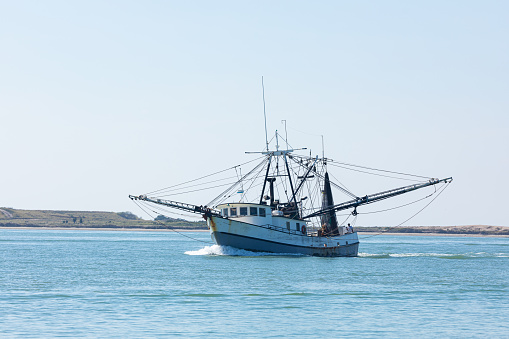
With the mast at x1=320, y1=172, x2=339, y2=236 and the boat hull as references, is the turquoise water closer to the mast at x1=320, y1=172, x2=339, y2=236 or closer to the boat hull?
the boat hull

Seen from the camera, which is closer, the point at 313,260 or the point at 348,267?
the point at 348,267

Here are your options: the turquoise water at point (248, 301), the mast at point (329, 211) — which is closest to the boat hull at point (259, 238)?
the mast at point (329, 211)

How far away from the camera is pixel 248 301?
1531 inches

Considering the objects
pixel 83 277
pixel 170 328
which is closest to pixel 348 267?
pixel 83 277

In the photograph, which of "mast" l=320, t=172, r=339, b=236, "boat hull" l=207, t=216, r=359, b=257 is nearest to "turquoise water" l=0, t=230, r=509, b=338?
"boat hull" l=207, t=216, r=359, b=257

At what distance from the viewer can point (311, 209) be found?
8350 centimetres

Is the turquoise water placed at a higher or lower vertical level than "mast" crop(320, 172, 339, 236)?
lower

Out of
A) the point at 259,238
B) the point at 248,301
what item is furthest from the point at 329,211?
the point at 248,301

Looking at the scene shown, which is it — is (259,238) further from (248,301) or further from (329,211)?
(248,301)

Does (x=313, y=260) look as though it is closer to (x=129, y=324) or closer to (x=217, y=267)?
(x=217, y=267)

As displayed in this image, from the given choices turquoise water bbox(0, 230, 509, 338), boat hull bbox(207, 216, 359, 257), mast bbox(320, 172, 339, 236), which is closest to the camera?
turquoise water bbox(0, 230, 509, 338)

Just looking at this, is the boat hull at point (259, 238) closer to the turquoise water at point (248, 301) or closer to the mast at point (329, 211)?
the mast at point (329, 211)

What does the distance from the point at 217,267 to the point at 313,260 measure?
14.6m

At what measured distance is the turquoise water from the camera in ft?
99.9
